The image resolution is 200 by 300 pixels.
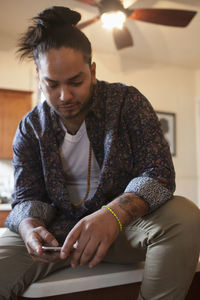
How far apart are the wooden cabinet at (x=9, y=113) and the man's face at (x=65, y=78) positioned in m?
2.22

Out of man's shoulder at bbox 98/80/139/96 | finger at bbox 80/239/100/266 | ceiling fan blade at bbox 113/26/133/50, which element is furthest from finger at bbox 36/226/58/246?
ceiling fan blade at bbox 113/26/133/50

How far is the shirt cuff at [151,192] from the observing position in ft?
A: 2.43

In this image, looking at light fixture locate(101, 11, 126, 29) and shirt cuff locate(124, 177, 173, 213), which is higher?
light fixture locate(101, 11, 126, 29)

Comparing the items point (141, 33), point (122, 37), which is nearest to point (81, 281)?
point (122, 37)

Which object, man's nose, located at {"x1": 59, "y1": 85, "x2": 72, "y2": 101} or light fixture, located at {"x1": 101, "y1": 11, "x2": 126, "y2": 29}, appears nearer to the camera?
man's nose, located at {"x1": 59, "y1": 85, "x2": 72, "y2": 101}

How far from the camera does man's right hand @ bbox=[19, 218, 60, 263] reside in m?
0.68

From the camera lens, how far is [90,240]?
625 mm

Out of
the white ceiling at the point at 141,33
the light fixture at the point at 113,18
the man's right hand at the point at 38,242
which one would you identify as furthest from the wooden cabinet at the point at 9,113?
the man's right hand at the point at 38,242

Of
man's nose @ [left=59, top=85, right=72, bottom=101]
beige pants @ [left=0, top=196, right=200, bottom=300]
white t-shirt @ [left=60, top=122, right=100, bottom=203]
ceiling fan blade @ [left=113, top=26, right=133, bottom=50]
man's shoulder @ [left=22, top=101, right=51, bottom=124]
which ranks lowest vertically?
beige pants @ [left=0, top=196, right=200, bottom=300]

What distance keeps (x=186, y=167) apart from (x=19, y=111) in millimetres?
2315

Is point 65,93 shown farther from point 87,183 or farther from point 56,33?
point 87,183

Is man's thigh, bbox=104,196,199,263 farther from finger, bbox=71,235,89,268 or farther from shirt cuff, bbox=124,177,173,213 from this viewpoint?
finger, bbox=71,235,89,268

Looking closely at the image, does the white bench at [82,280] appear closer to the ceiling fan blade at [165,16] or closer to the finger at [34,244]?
the finger at [34,244]

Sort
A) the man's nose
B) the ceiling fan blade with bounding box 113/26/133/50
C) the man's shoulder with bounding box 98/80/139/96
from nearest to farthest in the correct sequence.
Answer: the man's nose < the man's shoulder with bounding box 98/80/139/96 < the ceiling fan blade with bounding box 113/26/133/50
